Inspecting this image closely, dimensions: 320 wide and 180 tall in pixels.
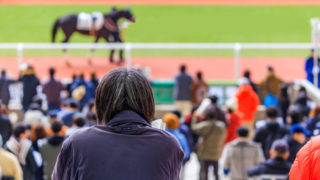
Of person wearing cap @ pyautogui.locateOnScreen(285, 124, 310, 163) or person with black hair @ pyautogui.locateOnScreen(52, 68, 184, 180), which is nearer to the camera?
person with black hair @ pyautogui.locateOnScreen(52, 68, 184, 180)

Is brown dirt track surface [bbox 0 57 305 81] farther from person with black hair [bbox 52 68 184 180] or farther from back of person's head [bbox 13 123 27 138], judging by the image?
person with black hair [bbox 52 68 184 180]

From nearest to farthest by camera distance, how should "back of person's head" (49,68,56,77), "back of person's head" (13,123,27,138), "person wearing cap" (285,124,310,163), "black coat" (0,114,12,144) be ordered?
"back of person's head" (13,123,27,138), "person wearing cap" (285,124,310,163), "black coat" (0,114,12,144), "back of person's head" (49,68,56,77)

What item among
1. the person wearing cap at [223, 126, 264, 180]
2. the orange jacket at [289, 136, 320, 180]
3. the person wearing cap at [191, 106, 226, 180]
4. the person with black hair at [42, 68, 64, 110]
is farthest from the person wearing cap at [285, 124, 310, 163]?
the person with black hair at [42, 68, 64, 110]

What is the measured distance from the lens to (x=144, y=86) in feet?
8.04

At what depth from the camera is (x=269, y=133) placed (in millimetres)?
7941

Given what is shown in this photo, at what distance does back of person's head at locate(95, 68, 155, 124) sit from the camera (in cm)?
243

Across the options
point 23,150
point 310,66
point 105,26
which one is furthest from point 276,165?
point 105,26

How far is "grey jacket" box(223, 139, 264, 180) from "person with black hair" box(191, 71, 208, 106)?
16.0 ft

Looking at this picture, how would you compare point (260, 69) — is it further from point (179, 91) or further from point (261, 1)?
point (261, 1)

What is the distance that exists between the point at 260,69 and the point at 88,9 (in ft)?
36.1

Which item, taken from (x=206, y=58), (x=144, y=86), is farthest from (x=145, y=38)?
(x=144, y=86)

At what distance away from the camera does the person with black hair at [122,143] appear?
230 centimetres

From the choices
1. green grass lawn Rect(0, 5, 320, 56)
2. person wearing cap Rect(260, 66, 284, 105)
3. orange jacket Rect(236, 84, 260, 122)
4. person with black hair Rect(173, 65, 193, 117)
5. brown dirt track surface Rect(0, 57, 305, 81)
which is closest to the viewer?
orange jacket Rect(236, 84, 260, 122)

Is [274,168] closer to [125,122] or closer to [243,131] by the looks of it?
[243,131]
